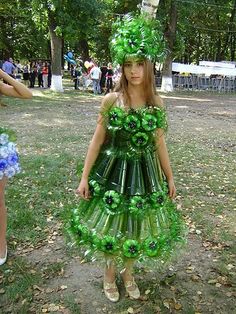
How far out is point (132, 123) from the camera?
259 centimetres

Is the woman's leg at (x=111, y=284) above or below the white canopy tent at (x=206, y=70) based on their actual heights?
below

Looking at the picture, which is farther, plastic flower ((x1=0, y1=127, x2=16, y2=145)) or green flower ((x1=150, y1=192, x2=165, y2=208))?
plastic flower ((x1=0, y1=127, x2=16, y2=145))

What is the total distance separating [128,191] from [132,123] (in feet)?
1.54

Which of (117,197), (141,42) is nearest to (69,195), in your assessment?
(117,197)

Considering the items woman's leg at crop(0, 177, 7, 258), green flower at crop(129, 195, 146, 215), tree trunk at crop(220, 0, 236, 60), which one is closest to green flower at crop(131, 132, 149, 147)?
green flower at crop(129, 195, 146, 215)

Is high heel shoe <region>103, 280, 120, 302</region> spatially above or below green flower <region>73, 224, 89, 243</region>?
below

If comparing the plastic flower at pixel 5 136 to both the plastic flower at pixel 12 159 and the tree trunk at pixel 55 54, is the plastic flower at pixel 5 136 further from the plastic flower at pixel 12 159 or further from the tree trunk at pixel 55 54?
the tree trunk at pixel 55 54

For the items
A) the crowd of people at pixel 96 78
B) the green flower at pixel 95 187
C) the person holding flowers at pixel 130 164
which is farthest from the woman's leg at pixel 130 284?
the crowd of people at pixel 96 78

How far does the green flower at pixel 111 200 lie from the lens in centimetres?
267

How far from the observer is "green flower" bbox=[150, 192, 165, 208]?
2.72 metres

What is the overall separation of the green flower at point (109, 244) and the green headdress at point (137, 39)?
1.18 meters

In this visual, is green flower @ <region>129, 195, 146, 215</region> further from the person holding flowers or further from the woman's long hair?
the woman's long hair

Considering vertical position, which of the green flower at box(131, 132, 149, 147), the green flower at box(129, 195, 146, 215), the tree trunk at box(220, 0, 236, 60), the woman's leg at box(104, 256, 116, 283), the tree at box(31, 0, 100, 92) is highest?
the tree trunk at box(220, 0, 236, 60)

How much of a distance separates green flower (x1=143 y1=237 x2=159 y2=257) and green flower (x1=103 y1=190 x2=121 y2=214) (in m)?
0.30
